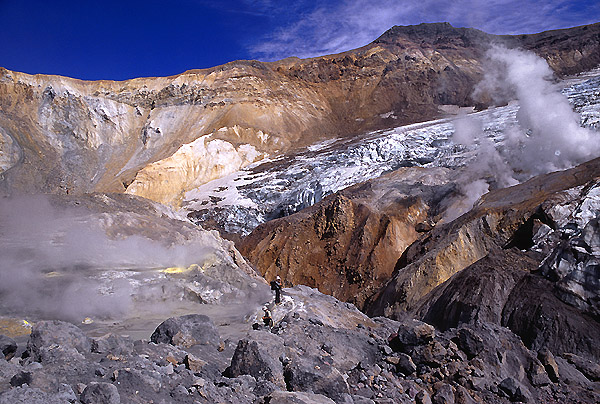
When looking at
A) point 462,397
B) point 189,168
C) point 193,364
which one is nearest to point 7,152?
point 189,168

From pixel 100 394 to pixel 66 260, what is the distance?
6459 mm

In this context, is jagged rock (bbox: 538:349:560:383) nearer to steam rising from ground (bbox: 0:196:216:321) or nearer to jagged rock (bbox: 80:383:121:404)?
jagged rock (bbox: 80:383:121:404)

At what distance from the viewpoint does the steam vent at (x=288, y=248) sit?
4355 millimetres

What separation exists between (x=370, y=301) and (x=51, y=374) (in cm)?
1336

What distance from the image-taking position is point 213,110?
147 ft

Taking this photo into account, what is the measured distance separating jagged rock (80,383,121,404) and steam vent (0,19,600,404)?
11 millimetres

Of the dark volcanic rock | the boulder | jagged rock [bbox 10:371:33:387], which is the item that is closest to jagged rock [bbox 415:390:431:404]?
the boulder

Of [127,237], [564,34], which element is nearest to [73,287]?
[127,237]

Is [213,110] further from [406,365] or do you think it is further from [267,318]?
[406,365]

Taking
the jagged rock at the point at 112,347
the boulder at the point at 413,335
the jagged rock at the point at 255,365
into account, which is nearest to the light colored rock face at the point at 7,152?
the jagged rock at the point at 112,347

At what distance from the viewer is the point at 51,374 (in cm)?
329

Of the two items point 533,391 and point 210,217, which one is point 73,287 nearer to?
point 533,391

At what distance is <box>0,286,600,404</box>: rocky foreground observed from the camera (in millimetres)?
3318

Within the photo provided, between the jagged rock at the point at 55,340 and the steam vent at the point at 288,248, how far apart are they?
1.1 inches
